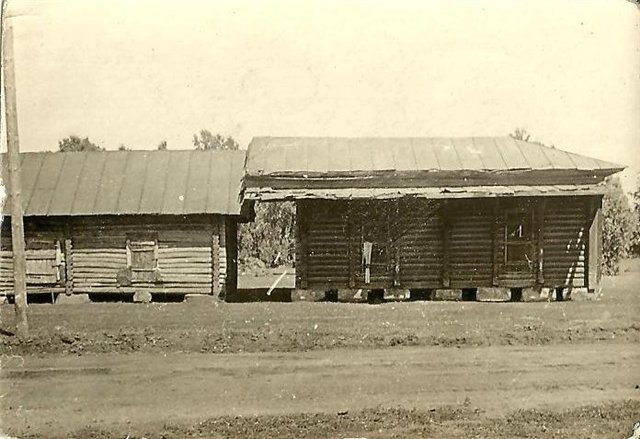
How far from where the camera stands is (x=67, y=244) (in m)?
17.7

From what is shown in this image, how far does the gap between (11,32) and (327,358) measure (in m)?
6.34

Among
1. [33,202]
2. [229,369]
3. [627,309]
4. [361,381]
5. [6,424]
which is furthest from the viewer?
[33,202]

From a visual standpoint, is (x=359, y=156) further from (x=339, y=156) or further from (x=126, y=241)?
(x=126, y=241)

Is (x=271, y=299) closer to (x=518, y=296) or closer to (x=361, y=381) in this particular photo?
(x=518, y=296)

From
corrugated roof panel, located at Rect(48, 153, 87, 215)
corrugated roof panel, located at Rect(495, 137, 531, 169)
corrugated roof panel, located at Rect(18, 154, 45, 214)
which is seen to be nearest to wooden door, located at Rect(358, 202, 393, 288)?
corrugated roof panel, located at Rect(495, 137, 531, 169)

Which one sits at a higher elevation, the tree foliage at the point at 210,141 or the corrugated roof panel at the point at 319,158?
the tree foliage at the point at 210,141

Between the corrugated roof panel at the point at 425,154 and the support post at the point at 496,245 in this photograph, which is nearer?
the support post at the point at 496,245

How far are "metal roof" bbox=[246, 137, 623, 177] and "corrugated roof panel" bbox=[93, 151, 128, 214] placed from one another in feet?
12.6

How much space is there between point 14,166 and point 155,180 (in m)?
7.84

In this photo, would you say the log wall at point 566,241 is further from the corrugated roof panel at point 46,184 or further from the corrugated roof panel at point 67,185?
the corrugated roof panel at point 46,184

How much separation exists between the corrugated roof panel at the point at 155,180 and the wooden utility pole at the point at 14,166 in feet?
20.5

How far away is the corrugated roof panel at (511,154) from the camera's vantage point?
16.1 metres

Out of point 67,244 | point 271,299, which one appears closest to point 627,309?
point 271,299

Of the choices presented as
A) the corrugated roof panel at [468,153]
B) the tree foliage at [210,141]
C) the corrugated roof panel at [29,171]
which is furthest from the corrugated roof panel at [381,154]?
the tree foliage at [210,141]
